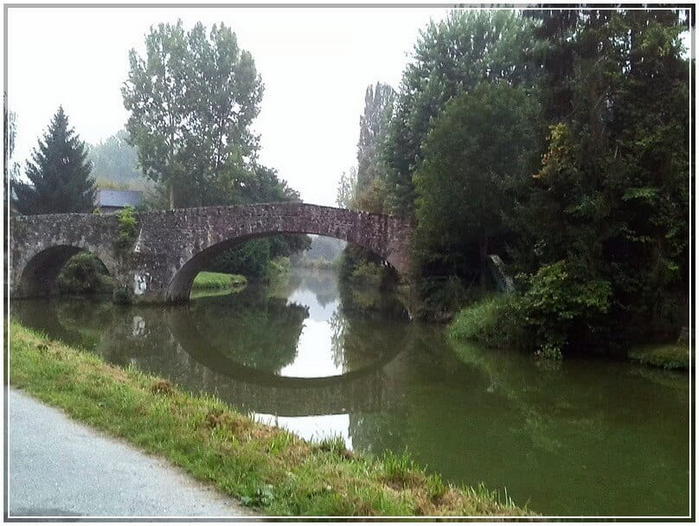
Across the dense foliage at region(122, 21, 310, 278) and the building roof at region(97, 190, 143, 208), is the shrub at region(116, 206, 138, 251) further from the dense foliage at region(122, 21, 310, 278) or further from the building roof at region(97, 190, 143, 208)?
the dense foliage at region(122, 21, 310, 278)

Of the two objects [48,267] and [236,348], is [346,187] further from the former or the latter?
[236,348]

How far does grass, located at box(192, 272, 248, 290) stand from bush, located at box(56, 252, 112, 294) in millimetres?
6448

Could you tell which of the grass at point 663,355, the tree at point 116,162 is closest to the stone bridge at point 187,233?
the tree at point 116,162

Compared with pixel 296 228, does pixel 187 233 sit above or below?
below

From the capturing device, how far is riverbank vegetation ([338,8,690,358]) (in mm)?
9062

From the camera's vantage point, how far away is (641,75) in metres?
9.95

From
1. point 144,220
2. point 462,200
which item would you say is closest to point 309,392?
point 462,200

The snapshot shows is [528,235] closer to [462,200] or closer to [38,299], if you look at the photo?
[462,200]

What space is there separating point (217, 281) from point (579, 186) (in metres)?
21.9

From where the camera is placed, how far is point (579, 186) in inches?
411

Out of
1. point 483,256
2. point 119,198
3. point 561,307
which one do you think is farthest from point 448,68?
point 561,307

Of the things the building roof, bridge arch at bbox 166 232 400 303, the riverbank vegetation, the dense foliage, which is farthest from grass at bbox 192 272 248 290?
Result: the riverbank vegetation

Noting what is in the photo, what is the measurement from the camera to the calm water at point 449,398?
5.57 m

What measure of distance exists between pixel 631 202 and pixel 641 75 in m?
1.95
